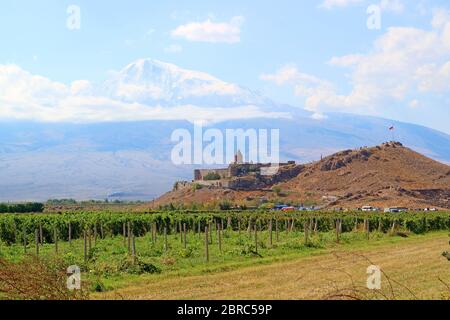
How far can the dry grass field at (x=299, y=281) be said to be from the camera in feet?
49.5

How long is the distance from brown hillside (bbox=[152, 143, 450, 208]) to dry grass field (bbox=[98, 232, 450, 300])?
66246 mm

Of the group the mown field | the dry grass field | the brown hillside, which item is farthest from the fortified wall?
the dry grass field

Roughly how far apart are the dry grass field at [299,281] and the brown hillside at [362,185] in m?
66.2

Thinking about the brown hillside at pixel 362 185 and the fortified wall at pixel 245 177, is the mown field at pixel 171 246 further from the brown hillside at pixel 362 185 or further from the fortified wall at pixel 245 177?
the fortified wall at pixel 245 177

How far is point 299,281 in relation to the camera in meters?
17.8

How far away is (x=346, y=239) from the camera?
111 feet

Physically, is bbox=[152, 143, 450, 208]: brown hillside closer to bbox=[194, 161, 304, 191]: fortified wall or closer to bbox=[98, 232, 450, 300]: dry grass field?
bbox=[194, 161, 304, 191]: fortified wall

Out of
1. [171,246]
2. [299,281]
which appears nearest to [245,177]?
[171,246]

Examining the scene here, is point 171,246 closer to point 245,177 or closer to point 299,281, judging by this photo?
point 299,281

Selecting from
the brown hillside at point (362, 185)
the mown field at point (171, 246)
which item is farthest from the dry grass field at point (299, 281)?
the brown hillside at point (362, 185)

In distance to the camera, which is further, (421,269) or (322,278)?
(421,269)

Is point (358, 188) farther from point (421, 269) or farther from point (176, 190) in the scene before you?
point (421, 269)

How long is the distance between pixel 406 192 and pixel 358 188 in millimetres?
10808
